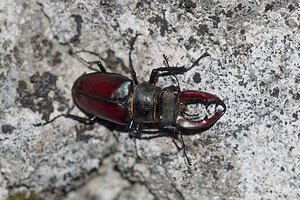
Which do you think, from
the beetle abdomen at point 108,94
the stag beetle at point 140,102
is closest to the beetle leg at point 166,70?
the stag beetle at point 140,102

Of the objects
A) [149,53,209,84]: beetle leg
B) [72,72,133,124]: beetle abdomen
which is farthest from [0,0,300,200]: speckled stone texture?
[72,72,133,124]: beetle abdomen

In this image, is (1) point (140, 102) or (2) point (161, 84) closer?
(1) point (140, 102)

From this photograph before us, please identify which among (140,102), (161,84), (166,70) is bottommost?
(140,102)

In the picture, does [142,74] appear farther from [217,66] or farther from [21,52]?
[21,52]

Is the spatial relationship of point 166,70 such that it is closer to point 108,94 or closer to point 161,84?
point 161,84

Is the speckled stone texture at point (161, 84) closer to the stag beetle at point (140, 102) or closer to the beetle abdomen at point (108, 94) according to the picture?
the stag beetle at point (140, 102)

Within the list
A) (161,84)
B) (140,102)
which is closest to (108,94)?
(140,102)

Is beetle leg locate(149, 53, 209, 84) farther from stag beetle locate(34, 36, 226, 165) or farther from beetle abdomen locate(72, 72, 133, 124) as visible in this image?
beetle abdomen locate(72, 72, 133, 124)

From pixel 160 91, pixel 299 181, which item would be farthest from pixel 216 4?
pixel 299 181
